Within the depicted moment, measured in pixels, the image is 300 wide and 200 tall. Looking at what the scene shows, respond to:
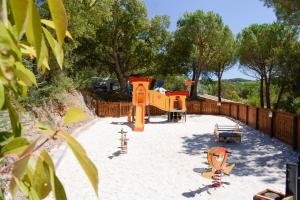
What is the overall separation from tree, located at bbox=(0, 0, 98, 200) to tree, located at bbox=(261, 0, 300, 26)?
52.5 feet

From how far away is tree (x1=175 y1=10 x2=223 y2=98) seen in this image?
31.9 meters

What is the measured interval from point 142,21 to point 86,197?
2487 centimetres

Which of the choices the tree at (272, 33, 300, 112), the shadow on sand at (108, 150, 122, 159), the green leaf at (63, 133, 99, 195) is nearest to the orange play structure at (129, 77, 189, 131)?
the shadow on sand at (108, 150, 122, 159)

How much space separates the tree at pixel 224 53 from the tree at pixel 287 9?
48.9ft

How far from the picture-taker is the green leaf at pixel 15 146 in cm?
48

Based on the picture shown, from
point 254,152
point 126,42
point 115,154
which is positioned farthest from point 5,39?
point 126,42

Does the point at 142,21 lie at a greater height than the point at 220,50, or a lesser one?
greater

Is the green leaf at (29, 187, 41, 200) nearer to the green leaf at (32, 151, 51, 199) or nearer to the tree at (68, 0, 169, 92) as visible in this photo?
the green leaf at (32, 151, 51, 199)

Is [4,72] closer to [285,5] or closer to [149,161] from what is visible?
[149,161]

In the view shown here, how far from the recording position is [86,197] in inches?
298

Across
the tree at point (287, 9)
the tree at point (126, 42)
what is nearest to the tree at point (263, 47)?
the tree at point (126, 42)

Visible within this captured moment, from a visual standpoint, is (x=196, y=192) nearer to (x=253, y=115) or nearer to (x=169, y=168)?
(x=169, y=168)

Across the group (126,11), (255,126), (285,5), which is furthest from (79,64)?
(285,5)

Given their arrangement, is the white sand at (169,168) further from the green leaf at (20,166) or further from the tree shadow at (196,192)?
the green leaf at (20,166)
